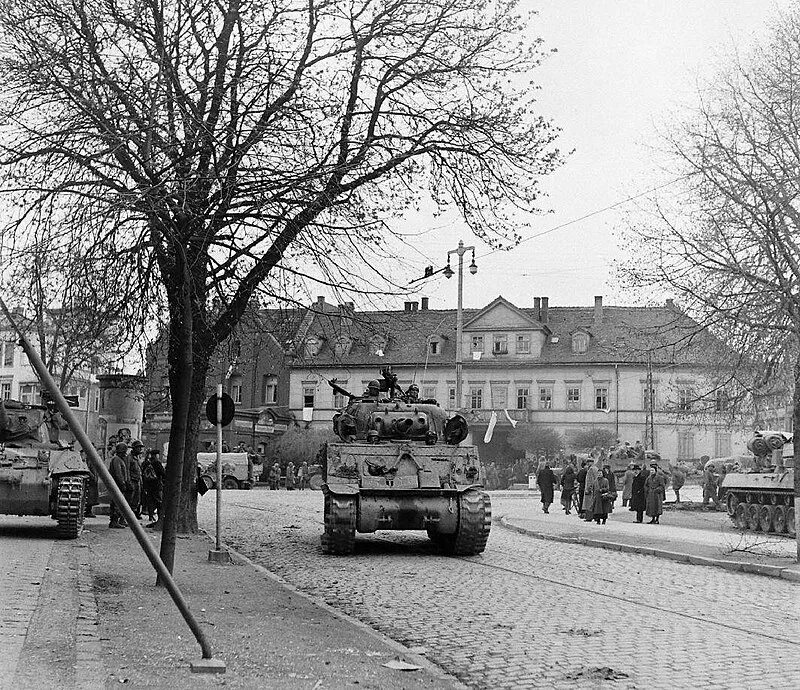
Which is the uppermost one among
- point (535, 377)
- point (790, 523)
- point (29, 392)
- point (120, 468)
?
point (535, 377)

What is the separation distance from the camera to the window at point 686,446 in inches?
2832

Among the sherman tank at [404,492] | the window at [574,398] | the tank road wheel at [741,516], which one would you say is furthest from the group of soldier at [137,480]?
the window at [574,398]

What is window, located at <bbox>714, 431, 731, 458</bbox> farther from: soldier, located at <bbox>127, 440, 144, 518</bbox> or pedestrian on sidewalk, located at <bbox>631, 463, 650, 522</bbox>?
soldier, located at <bbox>127, 440, 144, 518</bbox>

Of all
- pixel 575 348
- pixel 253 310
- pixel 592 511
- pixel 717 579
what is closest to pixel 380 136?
pixel 253 310

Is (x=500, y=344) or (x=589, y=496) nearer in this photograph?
(x=589, y=496)

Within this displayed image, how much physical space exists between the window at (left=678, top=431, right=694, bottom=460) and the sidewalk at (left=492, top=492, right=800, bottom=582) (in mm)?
36913

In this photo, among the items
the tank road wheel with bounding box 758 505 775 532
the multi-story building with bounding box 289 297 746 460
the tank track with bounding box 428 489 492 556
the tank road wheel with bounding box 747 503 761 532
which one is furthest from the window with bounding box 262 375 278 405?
the tank track with bounding box 428 489 492 556

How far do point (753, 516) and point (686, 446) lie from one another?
45246mm

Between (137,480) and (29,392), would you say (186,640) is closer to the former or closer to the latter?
(137,480)

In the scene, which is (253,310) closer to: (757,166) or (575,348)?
(757,166)

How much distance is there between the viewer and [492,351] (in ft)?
246

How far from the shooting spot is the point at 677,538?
23.1 metres

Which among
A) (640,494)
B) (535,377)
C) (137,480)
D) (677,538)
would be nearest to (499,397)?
(535,377)

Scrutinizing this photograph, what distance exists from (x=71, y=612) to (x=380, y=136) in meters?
9.35
